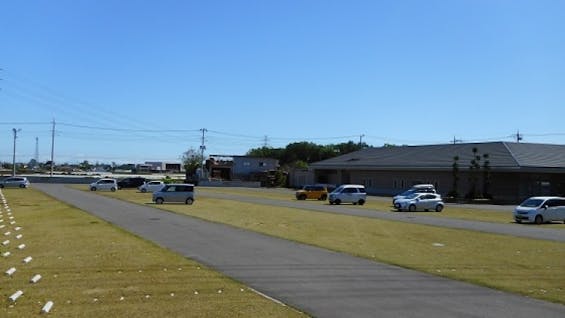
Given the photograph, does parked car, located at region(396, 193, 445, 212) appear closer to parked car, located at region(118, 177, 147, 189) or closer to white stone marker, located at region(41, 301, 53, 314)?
white stone marker, located at region(41, 301, 53, 314)

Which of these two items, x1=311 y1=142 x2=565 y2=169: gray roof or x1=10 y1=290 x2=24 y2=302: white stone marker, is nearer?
x1=10 y1=290 x2=24 y2=302: white stone marker

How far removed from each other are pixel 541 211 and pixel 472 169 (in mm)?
32402

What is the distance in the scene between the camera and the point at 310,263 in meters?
15.4

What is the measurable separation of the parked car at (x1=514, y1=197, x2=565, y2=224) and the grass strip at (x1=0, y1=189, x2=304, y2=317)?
24.3 meters

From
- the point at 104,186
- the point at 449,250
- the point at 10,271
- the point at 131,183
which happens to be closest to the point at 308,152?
the point at 131,183

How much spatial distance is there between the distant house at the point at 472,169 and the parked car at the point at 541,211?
96.7 ft

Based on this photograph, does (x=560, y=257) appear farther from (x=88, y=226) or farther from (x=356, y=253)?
(x=88, y=226)

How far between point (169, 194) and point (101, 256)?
111ft

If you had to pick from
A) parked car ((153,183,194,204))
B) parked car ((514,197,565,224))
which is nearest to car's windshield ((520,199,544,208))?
parked car ((514,197,565,224))

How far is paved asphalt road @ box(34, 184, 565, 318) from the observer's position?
10031 mm

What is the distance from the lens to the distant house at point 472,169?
6869cm

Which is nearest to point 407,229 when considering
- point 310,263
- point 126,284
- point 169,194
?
point 310,263

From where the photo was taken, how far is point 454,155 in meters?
78.3

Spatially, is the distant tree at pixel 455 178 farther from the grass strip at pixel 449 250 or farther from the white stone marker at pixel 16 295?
the white stone marker at pixel 16 295
